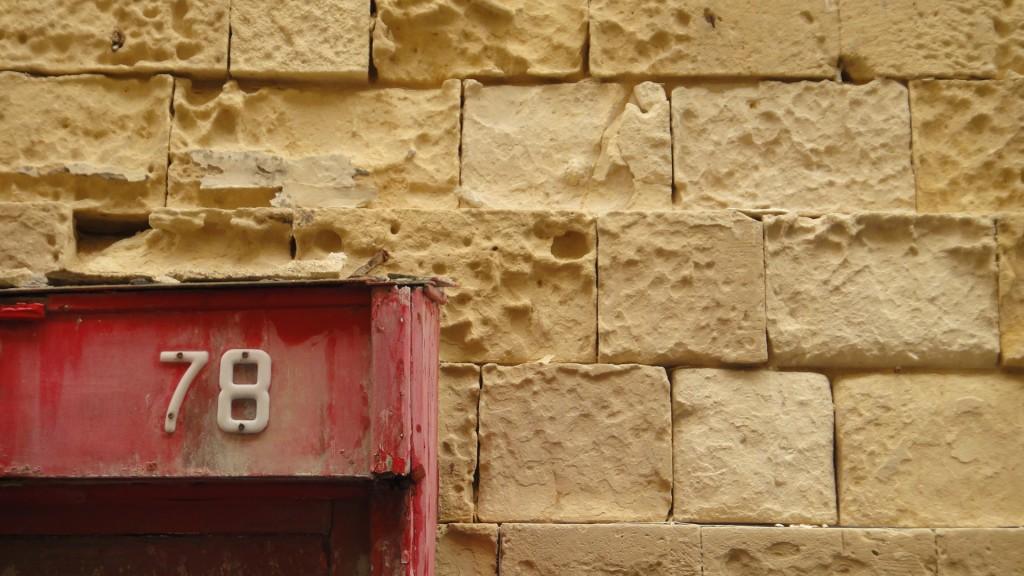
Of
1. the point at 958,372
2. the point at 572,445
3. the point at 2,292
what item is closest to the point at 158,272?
the point at 2,292

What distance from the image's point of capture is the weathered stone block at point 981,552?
3131mm

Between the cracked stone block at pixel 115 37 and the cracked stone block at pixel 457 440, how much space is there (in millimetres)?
1430

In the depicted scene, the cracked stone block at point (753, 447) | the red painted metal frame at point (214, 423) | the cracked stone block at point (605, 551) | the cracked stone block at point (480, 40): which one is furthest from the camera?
the cracked stone block at point (480, 40)

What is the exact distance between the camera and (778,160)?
3490mm

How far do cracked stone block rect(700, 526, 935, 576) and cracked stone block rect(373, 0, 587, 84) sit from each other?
1757 millimetres

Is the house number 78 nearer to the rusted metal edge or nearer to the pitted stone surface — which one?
the rusted metal edge

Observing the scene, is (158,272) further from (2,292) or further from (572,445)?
(572,445)

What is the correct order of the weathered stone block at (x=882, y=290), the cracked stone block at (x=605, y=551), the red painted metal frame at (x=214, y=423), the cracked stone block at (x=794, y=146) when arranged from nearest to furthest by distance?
1. the red painted metal frame at (x=214, y=423)
2. the cracked stone block at (x=605, y=551)
3. the weathered stone block at (x=882, y=290)
4. the cracked stone block at (x=794, y=146)

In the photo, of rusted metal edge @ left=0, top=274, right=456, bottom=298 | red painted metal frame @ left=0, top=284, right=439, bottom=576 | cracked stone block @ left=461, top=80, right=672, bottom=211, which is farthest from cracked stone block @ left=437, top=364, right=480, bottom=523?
rusted metal edge @ left=0, top=274, right=456, bottom=298

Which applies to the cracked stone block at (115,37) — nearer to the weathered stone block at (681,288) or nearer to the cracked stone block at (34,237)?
the cracked stone block at (34,237)

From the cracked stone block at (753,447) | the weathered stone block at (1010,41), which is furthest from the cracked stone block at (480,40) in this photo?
the weathered stone block at (1010,41)

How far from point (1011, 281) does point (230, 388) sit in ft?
8.67

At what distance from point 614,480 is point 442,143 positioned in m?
1.34

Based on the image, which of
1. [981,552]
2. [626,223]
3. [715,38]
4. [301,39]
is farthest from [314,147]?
[981,552]
